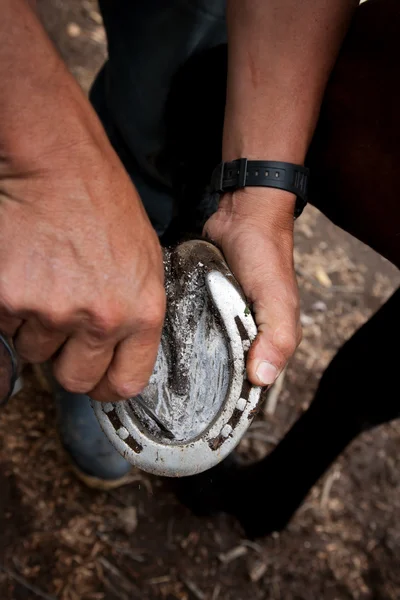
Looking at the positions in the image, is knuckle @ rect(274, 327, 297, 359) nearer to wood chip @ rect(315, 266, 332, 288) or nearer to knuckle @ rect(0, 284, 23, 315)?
knuckle @ rect(0, 284, 23, 315)

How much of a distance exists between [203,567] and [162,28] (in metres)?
1.30

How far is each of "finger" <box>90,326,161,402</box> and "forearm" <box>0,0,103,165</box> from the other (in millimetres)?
275

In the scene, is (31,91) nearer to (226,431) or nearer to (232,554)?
(226,431)

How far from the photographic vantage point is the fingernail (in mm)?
934

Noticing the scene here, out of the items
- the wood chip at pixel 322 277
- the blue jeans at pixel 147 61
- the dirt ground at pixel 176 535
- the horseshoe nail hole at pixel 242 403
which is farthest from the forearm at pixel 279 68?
the wood chip at pixel 322 277

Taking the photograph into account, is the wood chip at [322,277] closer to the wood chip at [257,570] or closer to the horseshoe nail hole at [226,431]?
the wood chip at [257,570]

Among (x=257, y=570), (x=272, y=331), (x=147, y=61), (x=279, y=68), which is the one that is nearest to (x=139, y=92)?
(x=147, y=61)

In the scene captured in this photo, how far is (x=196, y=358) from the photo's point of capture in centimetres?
104

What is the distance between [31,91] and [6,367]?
368mm

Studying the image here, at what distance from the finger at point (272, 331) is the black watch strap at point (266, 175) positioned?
7.3 inches

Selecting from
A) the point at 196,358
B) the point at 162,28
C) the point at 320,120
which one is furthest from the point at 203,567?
the point at 162,28

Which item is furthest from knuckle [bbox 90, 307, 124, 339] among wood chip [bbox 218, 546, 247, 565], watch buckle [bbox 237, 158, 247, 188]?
wood chip [bbox 218, 546, 247, 565]

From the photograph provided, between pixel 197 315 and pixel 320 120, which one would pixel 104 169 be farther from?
pixel 320 120

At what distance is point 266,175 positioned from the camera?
1.09 m
